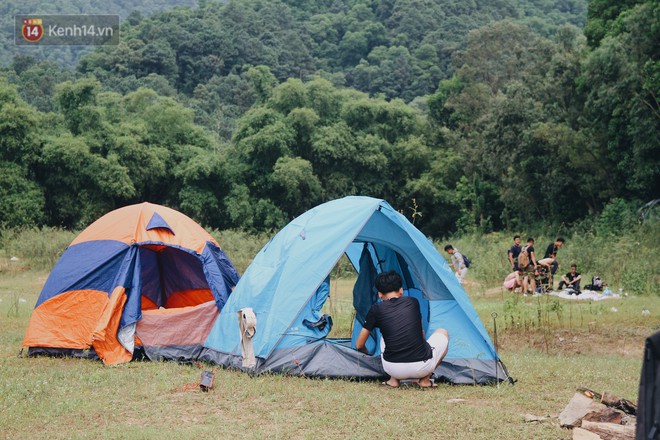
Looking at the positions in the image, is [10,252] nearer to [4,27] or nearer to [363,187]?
[363,187]

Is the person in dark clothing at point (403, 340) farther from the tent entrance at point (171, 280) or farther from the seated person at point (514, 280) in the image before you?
the seated person at point (514, 280)

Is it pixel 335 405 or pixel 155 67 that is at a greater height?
pixel 155 67

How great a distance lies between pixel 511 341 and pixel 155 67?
154ft

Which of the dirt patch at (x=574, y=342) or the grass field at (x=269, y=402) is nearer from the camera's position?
the grass field at (x=269, y=402)

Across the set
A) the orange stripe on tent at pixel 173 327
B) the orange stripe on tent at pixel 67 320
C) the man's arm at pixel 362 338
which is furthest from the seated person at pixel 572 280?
the orange stripe on tent at pixel 67 320

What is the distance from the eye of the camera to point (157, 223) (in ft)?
33.1

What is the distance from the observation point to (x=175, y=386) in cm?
786

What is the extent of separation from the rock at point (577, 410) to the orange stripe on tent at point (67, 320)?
212 inches

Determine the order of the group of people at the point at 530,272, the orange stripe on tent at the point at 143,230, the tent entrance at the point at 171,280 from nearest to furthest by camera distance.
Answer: the orange stripe on tent at the point at 143,230
the tent entrance at the point at 171,280
the group of people at the point at 530,272

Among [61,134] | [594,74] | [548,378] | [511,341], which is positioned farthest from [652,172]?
[61,134]

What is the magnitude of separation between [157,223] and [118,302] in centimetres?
120

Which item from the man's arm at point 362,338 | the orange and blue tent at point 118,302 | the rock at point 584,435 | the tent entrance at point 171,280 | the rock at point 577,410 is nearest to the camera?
the rock at point 584,435

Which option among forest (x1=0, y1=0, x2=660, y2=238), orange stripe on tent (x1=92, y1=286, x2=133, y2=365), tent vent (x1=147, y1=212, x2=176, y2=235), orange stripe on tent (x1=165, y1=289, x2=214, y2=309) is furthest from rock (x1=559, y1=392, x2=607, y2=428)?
forest (x1=0, y1=0, x2=660, y2=238)

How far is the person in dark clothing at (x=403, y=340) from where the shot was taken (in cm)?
769
